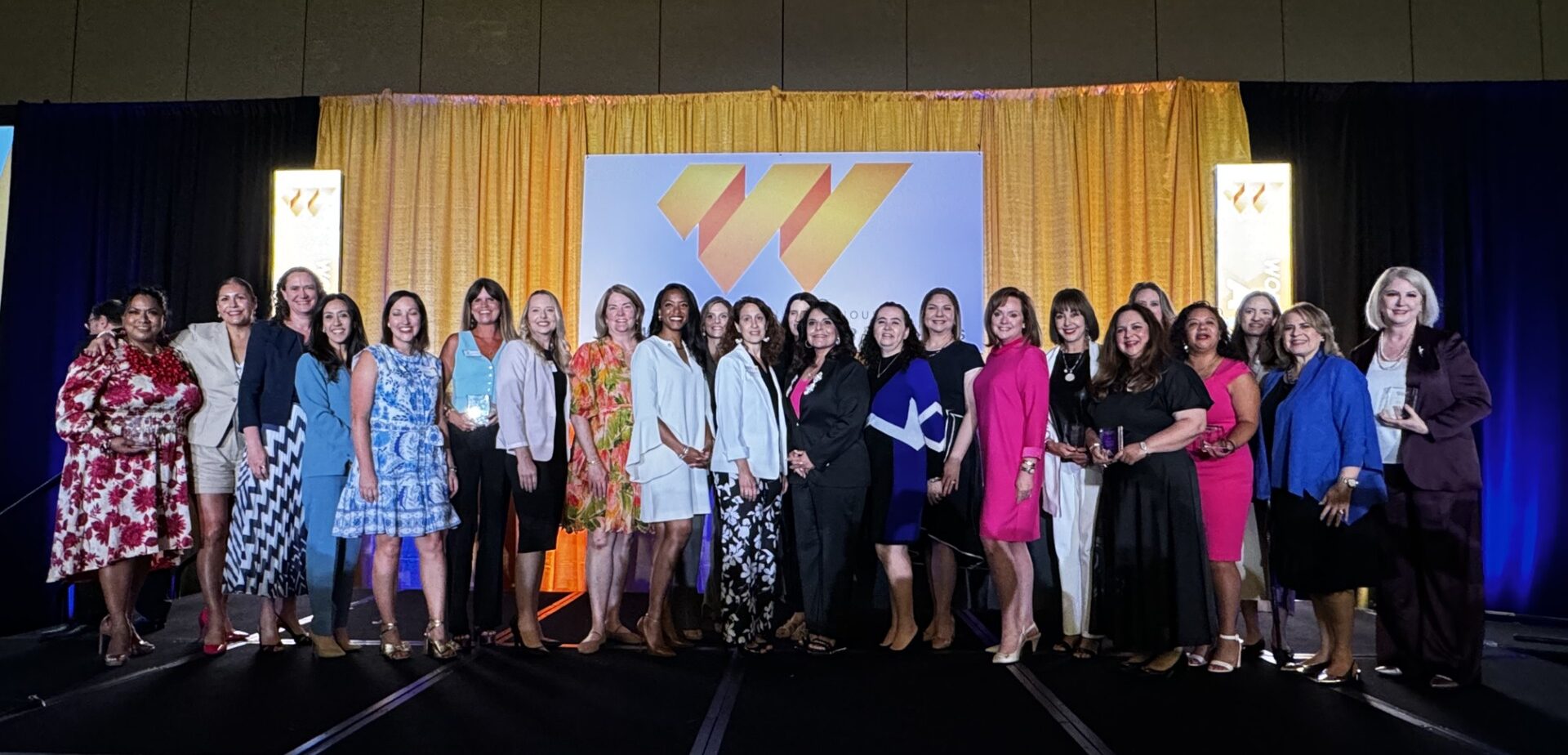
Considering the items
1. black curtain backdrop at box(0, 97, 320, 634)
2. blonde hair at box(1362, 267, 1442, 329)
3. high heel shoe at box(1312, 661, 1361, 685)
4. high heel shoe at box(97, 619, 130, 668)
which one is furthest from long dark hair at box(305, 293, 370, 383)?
blonde hair at box(1362, 267, 1442, 329)

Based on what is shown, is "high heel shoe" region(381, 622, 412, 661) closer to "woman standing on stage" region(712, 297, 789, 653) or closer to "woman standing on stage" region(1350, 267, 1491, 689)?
"woman standing on stage" region(712, 297, 789, 653)

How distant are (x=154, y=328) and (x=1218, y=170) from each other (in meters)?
5.96

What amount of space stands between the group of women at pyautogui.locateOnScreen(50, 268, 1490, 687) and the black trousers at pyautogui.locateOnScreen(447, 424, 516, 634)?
10 mm

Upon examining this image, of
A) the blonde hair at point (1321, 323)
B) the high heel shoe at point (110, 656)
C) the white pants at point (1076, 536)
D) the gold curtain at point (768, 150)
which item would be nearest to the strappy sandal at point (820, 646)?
the white pants at point (1076, 536)

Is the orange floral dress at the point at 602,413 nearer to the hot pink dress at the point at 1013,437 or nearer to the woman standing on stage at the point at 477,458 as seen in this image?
the woman standing on stage at the point at 477,458

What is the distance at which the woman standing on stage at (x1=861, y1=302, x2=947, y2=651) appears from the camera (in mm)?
3994

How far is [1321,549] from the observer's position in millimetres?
3467

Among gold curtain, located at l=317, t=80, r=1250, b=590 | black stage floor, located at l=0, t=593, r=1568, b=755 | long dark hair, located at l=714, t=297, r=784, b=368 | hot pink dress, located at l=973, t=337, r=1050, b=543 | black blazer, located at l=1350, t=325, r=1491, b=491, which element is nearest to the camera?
black stage floor, located at l=0, t=593, r=1568, b=755

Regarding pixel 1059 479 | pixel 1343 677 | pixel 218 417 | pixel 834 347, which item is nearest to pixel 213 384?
pixel 218 417

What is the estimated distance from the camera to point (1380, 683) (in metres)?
3.47

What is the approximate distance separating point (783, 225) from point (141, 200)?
4.36 metres

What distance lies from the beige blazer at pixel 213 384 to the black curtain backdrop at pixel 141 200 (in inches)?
91.2

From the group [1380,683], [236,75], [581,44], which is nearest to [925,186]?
[581,44]

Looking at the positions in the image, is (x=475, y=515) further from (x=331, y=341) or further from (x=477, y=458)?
(x=331, y=341)
